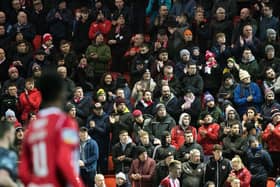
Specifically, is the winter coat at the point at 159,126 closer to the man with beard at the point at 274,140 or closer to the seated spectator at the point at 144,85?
the seated spectator at the point at 144,85

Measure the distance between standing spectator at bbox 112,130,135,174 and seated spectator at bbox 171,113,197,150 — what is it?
923 millimetres

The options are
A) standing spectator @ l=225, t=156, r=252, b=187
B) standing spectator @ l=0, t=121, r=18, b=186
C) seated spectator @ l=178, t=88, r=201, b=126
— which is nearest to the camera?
standing spectator @ l=0, t=121, r=18, b=186

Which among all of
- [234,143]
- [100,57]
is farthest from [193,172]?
[100,57]

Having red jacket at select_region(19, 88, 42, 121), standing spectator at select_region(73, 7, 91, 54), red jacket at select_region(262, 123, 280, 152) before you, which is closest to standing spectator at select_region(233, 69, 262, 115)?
red jacket at select_region(262, 123, 280, 152)

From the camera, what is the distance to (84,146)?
675 inches

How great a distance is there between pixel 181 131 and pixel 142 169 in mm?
1292

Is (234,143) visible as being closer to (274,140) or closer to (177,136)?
(274,140)

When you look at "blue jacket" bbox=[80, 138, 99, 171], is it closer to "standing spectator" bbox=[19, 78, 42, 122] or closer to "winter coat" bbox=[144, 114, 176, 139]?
"winter coat" bbox=[144, 114, 176, 139]

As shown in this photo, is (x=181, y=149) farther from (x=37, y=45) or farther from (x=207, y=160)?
(x=37, y=45)

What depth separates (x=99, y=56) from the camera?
20.0 meters

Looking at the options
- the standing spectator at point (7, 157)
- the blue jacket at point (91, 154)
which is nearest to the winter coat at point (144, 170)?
the blue jacket at point (91, 154)

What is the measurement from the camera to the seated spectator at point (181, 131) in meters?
17.4

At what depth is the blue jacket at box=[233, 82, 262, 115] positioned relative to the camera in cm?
1838

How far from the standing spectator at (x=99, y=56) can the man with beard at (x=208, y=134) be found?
3.40 meters
